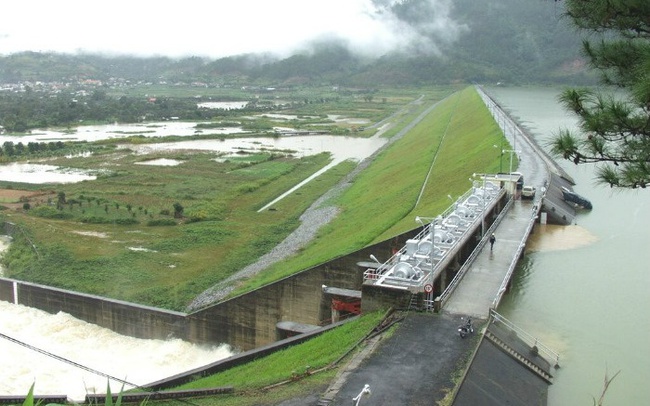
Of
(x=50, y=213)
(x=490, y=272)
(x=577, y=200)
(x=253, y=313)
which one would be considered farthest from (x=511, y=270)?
(x=50, y=213)

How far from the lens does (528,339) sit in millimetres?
18203

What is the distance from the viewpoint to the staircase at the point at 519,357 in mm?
15891

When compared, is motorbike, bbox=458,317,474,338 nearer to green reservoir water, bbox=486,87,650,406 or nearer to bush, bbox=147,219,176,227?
green reservoir water, bbox=486,87,650,406

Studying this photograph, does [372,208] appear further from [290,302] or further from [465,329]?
[465,329]

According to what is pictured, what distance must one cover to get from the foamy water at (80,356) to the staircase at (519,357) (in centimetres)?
1121

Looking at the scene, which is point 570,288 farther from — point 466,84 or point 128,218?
point 466,84

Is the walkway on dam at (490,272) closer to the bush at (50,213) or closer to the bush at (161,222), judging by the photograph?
the bush at (161,222)

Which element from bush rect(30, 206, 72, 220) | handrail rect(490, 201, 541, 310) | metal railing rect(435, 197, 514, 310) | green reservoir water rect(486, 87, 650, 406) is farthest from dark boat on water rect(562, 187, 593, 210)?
bush rect(30, 206, 72, 220)

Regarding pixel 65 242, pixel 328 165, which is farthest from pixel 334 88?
pixel 65 242

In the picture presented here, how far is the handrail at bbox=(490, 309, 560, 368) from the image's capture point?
677 inches

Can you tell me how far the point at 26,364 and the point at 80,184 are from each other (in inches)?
1214

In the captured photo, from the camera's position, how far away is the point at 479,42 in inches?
7456

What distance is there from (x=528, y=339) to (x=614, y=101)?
975 cm

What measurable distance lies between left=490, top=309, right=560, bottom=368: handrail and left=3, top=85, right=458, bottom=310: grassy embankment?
11.3m
